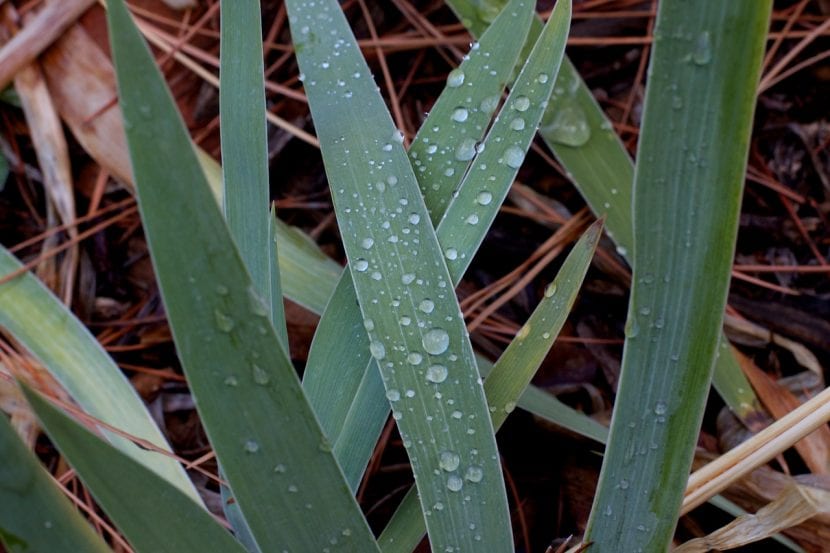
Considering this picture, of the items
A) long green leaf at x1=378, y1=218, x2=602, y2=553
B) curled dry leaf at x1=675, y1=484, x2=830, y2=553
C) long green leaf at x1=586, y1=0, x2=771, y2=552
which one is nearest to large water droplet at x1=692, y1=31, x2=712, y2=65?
long green leaf at x1=586, y1=0, x2=771, y2=552

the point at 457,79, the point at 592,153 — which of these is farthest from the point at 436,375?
the point at 592,153

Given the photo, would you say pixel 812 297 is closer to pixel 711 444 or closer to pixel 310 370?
pixel 711 444

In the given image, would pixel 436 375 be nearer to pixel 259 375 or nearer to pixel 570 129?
pixel 259 375

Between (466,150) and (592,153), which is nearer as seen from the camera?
(466,150)

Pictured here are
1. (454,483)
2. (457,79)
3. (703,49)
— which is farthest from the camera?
(457,79)

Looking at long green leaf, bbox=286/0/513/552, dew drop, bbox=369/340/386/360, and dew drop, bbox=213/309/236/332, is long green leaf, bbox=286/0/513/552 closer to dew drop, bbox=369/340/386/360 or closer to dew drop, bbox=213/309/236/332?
dew drop, bbox=369/340/386/360

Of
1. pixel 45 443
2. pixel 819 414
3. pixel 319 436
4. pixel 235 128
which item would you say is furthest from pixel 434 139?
pixel 45 443
